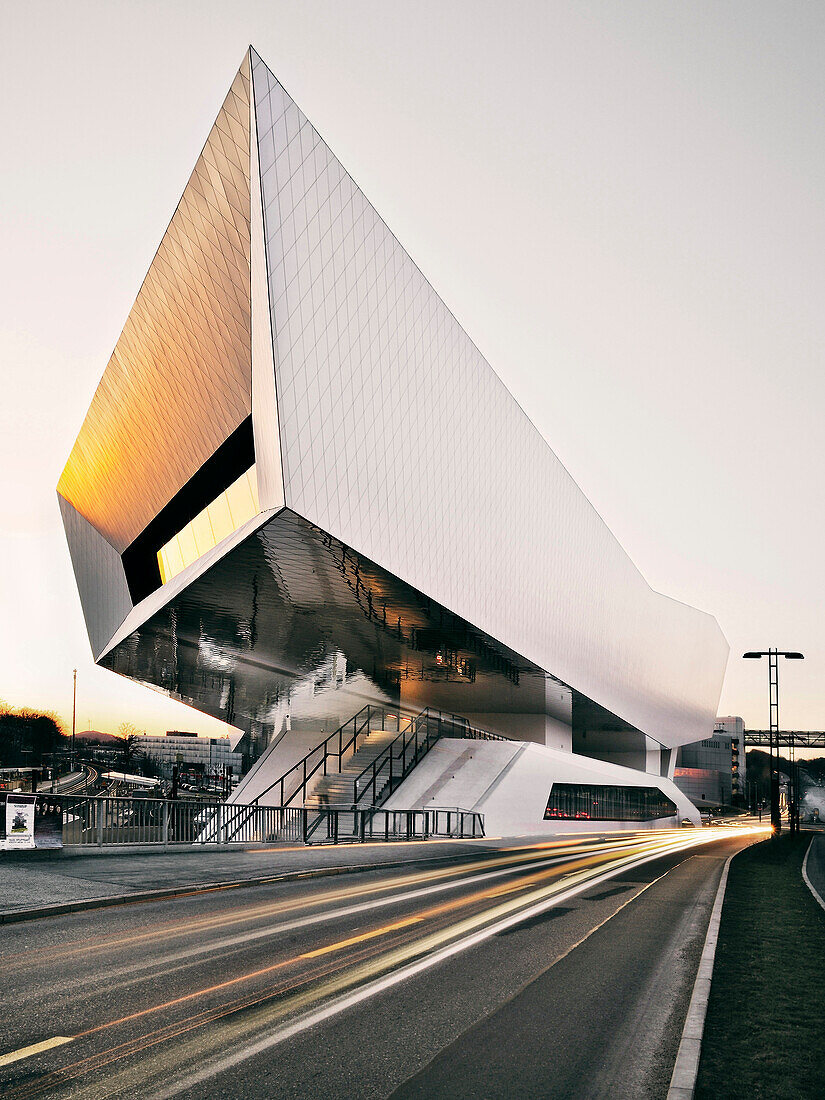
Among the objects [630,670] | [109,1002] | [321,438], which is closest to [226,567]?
[321,438]

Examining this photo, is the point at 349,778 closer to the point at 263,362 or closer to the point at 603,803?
the point at 603,803

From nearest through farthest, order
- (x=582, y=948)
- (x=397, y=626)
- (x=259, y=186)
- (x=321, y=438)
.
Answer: (x=582, y=948), (x=259, y=186), (x=321, y=438), (x=397, y=626)

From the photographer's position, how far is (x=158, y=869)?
48.1 ft

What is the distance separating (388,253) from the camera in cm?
2470

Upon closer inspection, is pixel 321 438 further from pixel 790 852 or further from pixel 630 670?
pixel 630 670

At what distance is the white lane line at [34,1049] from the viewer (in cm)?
477

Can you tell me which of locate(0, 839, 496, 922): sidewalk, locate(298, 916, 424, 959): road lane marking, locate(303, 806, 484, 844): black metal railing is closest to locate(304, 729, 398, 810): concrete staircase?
locate(303, 806, 484, 844): black metal railing

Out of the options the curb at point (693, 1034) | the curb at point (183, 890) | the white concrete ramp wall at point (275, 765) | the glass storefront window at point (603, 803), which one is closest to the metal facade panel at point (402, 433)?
the glass storefront window at point (603, 803)

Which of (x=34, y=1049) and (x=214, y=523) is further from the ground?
(x=214, y=523)

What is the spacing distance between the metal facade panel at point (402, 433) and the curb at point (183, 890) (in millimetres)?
8386

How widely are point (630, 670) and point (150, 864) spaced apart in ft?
149

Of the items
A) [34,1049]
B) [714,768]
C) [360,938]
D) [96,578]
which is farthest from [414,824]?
[714,768]

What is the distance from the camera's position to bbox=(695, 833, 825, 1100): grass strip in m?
4.88

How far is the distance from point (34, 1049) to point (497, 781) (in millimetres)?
34057
